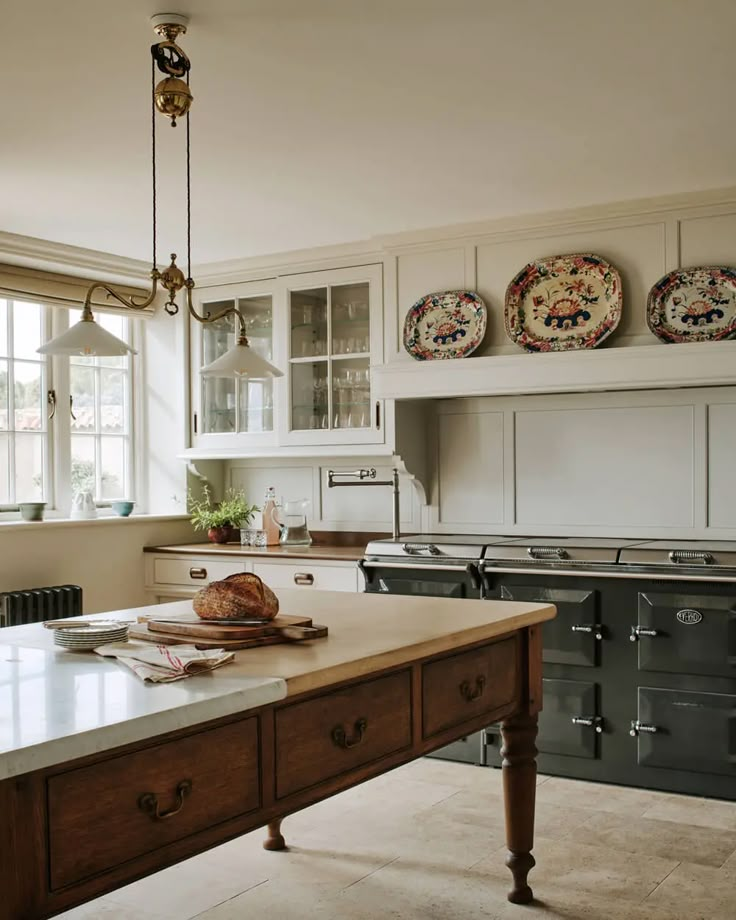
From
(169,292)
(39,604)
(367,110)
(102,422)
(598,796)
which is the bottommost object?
(598,796)

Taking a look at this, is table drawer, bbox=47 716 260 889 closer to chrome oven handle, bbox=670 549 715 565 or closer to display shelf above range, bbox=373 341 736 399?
chrome oven handle, bbox=670 549 715 565

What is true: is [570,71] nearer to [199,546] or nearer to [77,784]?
[77,784]

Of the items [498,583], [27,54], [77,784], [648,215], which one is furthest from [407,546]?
[77,784]

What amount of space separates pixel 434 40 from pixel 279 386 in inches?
109

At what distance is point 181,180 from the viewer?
3.96 metres

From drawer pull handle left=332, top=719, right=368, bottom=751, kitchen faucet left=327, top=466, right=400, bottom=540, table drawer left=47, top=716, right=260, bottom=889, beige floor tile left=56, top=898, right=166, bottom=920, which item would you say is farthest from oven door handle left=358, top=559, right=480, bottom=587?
table drawer left=47, top=716, right=260, bottom=889

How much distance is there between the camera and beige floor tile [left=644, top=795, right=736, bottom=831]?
3.63m

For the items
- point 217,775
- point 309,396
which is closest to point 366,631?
point 217,775

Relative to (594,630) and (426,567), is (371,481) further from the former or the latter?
(594,630)

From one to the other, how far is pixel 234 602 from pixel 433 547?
2.22 meters

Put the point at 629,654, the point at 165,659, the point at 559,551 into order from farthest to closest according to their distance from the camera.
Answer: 1. the point at 559,551
2. the point at 629,654
3. the point at 165,659

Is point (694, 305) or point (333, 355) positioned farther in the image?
point (333, 355)

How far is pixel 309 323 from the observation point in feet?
17.2

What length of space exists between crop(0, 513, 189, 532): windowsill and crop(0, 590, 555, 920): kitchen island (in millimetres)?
2318
